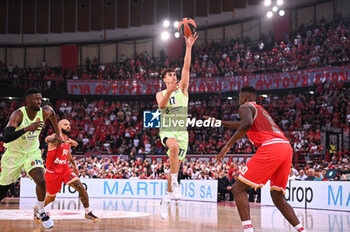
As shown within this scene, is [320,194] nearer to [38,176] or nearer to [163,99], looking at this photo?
[163,99]

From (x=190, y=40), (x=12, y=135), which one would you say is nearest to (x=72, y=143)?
(x=12, y=135)

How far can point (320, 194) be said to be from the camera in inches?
680

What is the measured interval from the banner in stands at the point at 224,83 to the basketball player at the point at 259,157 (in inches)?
832

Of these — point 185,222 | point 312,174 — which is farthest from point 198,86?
point 185,222

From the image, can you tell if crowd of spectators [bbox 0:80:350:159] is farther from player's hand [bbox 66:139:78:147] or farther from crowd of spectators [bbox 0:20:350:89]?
player's hand [bbox 66:139:78:147]

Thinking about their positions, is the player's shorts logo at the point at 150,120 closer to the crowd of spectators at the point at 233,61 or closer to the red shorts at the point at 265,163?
the crowd of spectators at the point at 233,61

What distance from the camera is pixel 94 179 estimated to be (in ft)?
80.8

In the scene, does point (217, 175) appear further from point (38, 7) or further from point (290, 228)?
point (38, 7)

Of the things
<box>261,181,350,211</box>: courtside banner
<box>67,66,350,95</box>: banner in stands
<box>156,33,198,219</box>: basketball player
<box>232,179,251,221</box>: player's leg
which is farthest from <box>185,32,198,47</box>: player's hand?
<box>67,66,350,95</box>: banner in stands

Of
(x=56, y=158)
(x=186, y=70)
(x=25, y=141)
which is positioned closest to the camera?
(x=186, y=70)

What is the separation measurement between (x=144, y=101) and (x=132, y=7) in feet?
28.7

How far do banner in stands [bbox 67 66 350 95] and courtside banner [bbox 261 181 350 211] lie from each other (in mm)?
11094

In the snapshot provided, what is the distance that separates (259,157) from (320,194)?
1115 cm

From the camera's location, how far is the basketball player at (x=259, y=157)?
7.05 meters
